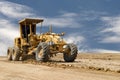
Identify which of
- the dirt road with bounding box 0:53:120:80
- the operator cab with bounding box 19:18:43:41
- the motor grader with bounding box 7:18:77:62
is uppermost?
the operator cab with bounding box 19:18:43:41

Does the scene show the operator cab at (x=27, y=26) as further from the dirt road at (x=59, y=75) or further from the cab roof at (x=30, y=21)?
the dirt road at (x=59, y=75)

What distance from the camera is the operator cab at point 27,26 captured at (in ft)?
109

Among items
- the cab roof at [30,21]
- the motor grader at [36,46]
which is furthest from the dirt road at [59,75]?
the cab roof at [30,21]

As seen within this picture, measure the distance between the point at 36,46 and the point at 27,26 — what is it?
9.94 ft

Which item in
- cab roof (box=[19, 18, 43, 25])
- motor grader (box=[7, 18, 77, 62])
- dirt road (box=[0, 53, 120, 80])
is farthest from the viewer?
cab roof (box=[19, 18, 43, 25])

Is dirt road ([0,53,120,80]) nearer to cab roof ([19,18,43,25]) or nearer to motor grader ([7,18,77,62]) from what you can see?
motor grader ([7,18,77,62])

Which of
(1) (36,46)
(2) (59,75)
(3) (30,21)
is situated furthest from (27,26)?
(2) (59,75)

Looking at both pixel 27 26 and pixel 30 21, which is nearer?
pixel 30 21

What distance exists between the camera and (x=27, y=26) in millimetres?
34281

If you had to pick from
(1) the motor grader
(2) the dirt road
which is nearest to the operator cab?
(1) the motor grader

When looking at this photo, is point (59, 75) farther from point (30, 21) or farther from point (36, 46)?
point (30, 21)

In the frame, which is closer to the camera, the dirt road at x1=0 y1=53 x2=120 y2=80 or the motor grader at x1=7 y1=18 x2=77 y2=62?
the dirt road at x1=0 y1=53 x2=120 y2=80

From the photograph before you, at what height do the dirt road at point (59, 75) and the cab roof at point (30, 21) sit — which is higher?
the cab roof at point (30, 21)

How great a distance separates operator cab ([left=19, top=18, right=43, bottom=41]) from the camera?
1313 inches
